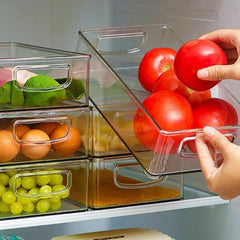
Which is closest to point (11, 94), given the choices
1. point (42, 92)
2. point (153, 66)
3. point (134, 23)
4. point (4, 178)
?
point (42, 92)

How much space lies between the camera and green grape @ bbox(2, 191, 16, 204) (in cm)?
121

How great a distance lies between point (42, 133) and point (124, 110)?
0.61 ft

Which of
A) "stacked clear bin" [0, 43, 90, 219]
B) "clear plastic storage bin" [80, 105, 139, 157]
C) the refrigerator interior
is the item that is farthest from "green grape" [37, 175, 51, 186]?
the refrigerator interior

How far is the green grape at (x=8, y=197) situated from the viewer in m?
1.21

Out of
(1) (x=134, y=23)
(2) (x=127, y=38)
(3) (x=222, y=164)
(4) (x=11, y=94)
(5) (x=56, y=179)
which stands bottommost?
(3) (x=222, y=164)

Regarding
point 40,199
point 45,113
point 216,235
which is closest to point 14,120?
point 45,113

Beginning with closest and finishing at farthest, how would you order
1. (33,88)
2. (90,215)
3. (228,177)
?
(228,177) < (33,88) < (90,215)

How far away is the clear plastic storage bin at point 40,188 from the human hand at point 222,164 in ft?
1.10

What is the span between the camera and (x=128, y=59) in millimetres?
1370

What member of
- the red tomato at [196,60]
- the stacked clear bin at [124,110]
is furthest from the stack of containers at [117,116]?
the red tomato at [196,60]

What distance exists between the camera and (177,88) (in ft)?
3.77

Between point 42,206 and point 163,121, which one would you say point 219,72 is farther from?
point 42,206

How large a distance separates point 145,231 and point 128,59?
419 millimetres

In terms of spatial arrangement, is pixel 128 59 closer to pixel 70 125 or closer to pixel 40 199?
pixel 70 125
